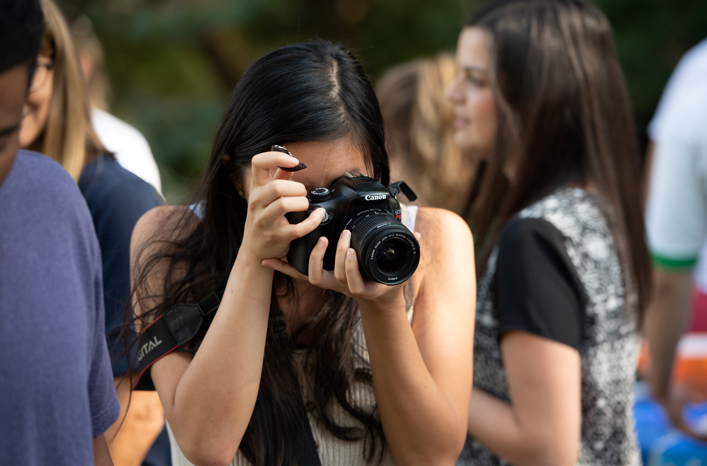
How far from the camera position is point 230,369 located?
1196mm

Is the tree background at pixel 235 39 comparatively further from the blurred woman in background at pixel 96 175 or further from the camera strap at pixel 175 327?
the camera strap at pixel 175 327

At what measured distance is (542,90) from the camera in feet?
5.84

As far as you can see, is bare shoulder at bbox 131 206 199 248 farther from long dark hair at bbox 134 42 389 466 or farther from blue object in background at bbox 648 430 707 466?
blue object in background at bbox 648 430 707 466

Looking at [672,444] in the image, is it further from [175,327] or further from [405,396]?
[175,327]

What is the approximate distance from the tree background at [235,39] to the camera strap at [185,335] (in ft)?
13.0

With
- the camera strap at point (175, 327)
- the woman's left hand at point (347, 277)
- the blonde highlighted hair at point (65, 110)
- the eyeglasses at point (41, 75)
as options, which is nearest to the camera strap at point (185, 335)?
the camera strap at point (175, 327)

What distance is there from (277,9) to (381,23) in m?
1.11

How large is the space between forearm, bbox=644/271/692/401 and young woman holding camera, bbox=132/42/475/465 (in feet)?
4.95

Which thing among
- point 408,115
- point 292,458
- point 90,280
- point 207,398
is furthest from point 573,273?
point 408,115

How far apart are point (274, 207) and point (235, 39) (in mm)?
6730

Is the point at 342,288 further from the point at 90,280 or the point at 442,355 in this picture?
the point at 90,280

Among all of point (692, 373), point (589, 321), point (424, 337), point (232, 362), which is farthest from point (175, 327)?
point (692, 373)

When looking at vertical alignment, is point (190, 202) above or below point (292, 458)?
above

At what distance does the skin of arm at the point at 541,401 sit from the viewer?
1.55 meters
